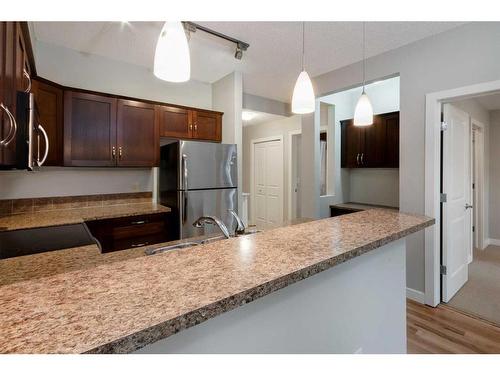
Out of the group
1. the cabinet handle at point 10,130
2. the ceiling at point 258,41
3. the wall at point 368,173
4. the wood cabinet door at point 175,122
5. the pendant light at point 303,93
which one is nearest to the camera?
the cabinet handle at point 10,130

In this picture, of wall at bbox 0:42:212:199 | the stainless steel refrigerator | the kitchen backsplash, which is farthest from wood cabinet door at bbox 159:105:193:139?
the kitchen backsplash

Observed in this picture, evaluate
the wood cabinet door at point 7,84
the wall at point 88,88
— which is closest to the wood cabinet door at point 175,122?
the wall at point 88,88

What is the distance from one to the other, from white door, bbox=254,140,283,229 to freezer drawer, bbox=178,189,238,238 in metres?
2.16

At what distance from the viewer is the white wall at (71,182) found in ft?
8.29

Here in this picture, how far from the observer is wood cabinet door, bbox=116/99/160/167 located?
112 inches

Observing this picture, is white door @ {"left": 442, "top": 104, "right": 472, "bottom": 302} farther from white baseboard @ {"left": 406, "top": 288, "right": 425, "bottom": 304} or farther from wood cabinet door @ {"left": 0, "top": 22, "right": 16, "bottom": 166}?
→ wood cabinet door @ {"left": 0, "top": 22, "right": 16, "bottom": 166}

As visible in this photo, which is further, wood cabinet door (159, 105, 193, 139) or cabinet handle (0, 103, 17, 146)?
wood cabinet door (159, 105, 193, 139)

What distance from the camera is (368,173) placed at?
4066mm

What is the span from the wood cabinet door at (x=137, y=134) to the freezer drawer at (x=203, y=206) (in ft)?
2.19

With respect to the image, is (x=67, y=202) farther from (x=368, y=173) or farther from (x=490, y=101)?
(x=490, y=101)

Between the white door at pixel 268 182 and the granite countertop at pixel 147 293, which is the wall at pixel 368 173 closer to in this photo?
the white door at pixel 268 182

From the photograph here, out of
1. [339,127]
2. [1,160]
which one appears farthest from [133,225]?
[339,127]

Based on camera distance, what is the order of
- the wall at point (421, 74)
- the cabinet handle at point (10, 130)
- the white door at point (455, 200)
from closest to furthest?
the cabinet handle at point (10, 130) < the wall at point (421, 74) < the white door at point (455, 200)
